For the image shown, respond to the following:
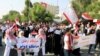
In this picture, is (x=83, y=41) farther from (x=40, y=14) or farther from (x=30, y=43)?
(x=40, y=14)

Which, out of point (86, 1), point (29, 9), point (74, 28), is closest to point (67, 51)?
point (74, 28)

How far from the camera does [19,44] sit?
14.6 m

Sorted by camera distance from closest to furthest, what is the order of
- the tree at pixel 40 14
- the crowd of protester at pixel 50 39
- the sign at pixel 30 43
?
the crowd of protester at pixel 50 39 < the sign at pixel 30 43 < the tree at pixel 40 14

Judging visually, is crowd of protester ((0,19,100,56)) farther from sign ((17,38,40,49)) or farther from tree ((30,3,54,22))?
tree ((30,3,54,22))

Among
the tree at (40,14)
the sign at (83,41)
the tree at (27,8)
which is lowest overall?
the sign at (83,41)

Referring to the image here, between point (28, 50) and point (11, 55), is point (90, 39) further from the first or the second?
point (11, 55)

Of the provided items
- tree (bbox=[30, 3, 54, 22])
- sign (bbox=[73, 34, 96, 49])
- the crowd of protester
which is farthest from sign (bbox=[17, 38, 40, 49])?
tree (bbox=[30, 3, 54, 22])

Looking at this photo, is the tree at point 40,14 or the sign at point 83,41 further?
the tree at point 40,14

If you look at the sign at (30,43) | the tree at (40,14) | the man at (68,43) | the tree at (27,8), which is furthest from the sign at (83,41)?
the tree at (27,8)

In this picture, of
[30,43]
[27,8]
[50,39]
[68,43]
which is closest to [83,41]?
[68,43]

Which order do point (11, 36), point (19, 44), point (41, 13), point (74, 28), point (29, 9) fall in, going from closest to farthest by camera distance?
1. point (11, 36)
2. point (19, 44)
3. point (74, 28)
4. point (41, 13)
5. point (29, 9)

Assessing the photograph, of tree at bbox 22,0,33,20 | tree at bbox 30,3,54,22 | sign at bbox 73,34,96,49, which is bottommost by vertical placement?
sign at bbox 73,34,96,49

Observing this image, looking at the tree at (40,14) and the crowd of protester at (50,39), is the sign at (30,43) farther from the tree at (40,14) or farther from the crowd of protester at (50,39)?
the tree at (40,14)

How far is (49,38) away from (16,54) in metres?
5.04
